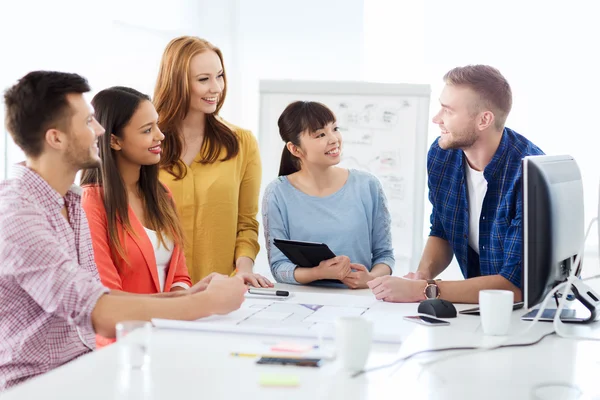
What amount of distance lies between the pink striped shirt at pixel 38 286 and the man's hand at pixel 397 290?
0.84 m

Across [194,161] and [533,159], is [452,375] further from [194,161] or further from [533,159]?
[194,161]

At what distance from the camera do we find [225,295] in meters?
1.82

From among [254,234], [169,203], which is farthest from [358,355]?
[254,234]

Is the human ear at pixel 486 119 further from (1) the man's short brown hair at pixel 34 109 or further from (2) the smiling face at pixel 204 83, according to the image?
(1) the man's short brown hair at pixel 34 109

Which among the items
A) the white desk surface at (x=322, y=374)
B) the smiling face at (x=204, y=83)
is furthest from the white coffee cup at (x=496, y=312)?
the smiling face at (x=204, y=83)

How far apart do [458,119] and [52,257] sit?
151 cm

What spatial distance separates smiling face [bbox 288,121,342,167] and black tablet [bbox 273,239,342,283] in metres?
0.47

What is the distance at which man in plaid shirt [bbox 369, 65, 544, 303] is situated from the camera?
91.3 inches

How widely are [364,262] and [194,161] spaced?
0.77 m

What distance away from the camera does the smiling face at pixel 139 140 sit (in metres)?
2.35

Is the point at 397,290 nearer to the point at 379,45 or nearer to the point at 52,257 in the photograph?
the point at 52,257

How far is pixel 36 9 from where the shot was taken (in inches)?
134

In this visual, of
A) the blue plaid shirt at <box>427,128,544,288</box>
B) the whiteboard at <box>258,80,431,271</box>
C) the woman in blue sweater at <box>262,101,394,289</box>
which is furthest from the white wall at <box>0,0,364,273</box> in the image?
the blue plaid shirt at <box>427,128,544,288</box>

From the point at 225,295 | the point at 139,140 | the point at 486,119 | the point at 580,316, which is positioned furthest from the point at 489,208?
the point at 139,140
